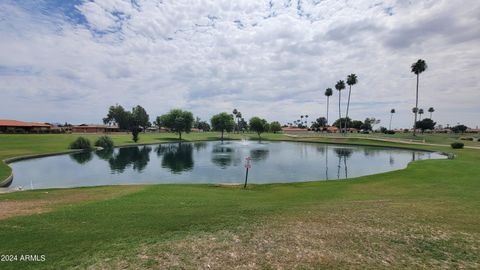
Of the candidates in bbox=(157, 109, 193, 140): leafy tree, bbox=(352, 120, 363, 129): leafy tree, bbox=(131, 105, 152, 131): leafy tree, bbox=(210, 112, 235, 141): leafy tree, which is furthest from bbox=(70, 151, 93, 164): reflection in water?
bbox=(352, 120, 363, 129): leafy tree

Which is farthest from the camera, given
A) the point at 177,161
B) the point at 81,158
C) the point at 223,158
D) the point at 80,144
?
the point at 80,144

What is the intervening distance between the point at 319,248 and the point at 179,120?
328ft

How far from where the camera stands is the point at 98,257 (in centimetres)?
616

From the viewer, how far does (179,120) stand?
103m

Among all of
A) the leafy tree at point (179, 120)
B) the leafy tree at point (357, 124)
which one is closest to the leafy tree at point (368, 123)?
the leafy tree at point (357, 124)

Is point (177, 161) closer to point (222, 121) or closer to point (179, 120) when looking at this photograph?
point (179, 120)

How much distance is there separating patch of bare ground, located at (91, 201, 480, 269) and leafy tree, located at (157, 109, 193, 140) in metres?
98.3

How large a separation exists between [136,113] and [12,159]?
10837cm

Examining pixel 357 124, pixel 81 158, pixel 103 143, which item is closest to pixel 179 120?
pixel 103 143

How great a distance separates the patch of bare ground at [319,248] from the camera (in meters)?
5.93

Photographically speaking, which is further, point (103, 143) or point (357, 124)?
point (357, 124)

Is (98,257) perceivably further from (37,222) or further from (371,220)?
(371,220)

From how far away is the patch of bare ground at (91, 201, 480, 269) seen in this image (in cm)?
593

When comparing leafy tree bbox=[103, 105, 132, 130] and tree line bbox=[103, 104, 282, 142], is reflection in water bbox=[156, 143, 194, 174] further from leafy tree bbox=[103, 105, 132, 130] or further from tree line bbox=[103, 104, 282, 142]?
leafy tree bbox=[103, 105, 132, 130]
